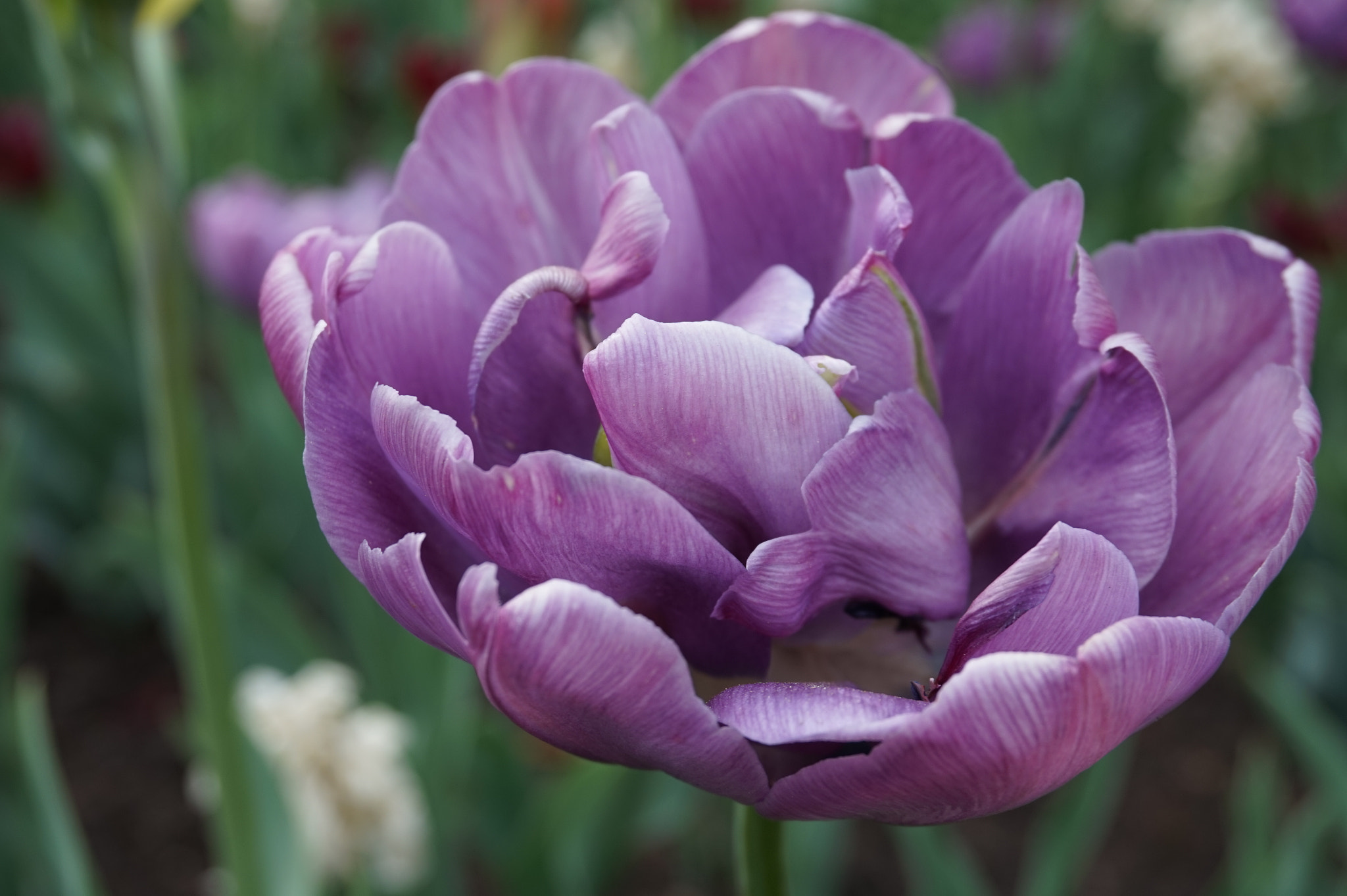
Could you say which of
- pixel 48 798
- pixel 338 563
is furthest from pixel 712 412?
pixel 338 563

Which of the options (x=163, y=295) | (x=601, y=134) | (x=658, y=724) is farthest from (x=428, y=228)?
(x=163, y=295)

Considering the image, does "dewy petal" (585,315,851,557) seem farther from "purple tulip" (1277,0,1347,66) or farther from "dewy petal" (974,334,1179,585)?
"purple tulip" (1277,0,1347,66)

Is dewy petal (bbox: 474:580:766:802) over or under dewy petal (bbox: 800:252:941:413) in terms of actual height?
under

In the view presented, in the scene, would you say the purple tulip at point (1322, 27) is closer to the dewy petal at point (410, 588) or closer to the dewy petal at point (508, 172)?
the dewy petal at point (508, 172)

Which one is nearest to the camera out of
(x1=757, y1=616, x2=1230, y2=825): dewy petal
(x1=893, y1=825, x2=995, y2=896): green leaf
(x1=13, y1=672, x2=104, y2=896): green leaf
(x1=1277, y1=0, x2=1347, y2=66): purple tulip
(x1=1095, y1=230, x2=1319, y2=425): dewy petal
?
(x1=757, y1=616, x2=1230, y2=825): dewy petal

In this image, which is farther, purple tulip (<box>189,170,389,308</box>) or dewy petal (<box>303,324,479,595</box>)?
purple tulip (<box>189,170,389,308</box>)

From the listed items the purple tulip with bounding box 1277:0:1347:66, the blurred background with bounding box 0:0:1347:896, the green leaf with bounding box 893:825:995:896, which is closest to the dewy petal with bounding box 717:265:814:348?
the blurred background with bounding box 0:0:1347:896
